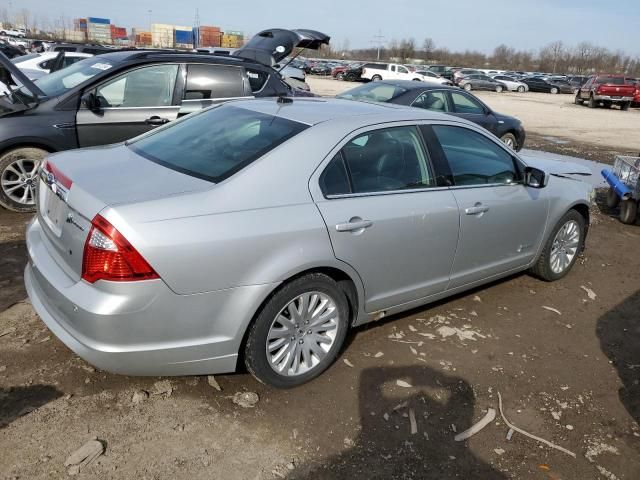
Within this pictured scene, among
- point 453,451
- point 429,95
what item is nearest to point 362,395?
point 453,451

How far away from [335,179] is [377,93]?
22.6 ft

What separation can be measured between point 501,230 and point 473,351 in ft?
3.23

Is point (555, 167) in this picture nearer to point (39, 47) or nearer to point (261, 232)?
point (261, 232)

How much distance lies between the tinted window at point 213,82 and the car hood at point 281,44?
1.37 m

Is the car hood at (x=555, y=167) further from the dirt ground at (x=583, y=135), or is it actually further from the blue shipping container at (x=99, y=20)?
the blue shipping container at (x=99, y=20)

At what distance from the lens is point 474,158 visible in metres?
4.14

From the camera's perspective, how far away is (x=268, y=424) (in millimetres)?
2904

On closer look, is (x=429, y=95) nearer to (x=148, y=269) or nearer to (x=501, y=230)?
(x=501, y=230)

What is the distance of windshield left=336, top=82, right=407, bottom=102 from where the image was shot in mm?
9367

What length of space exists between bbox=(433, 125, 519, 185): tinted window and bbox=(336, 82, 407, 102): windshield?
529 centimetres

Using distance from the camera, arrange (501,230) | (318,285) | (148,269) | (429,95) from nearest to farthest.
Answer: (148,269) < (318,285) < (501,230) < (429,95)

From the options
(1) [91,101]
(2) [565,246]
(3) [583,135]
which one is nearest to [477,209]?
(2) [565,246]

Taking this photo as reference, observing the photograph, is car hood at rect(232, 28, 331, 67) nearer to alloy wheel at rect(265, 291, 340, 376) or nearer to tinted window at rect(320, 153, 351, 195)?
tinted window at rect(320, 153, 351, 195)

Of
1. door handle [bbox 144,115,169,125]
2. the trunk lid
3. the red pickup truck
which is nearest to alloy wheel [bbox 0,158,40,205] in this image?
door handle [bbox 144,115,169,125]
